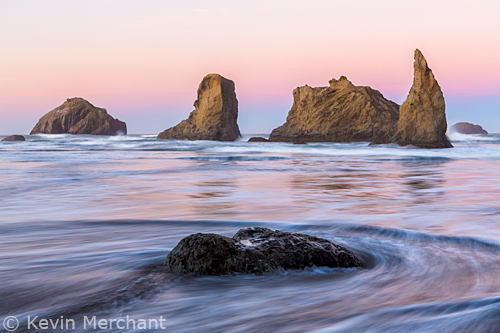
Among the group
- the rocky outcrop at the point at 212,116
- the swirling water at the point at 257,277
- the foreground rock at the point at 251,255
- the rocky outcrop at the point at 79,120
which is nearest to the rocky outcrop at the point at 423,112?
the swirling water at the point at 257,277

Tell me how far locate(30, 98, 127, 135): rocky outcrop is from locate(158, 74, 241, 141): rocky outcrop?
36.5 metres

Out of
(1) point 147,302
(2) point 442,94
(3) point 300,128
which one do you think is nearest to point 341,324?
(1) point 147,302

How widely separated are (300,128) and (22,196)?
170ft

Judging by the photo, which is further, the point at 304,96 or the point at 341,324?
the point at 304,96

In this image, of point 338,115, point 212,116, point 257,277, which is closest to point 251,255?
point 257,277

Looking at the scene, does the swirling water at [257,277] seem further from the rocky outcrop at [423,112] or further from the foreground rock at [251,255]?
the rocky outcrop at [423,112]

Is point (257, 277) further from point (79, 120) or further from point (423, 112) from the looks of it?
point (79, 120)

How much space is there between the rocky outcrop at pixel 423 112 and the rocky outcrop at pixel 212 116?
33260 millimetres

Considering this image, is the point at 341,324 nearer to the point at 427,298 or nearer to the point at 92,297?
the point at 427,298

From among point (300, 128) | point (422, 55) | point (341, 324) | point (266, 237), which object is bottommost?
point (341, 324)

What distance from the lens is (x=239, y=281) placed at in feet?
10.3

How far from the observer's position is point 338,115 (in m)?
57.2

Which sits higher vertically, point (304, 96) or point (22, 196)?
point (304, 96)

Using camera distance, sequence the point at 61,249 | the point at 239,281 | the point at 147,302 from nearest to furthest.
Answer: the point at 147,302 < the point at 239,281 < the point at 61,249
